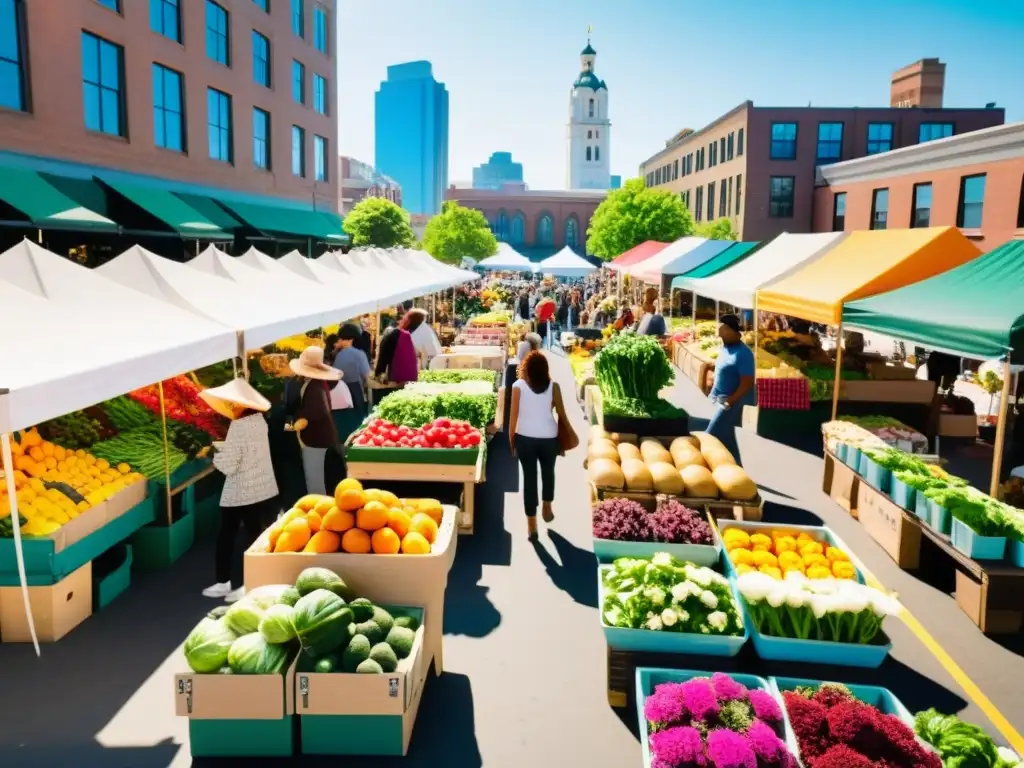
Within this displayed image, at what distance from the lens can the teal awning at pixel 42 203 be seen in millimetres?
14812

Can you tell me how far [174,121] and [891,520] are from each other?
23655 millimetres

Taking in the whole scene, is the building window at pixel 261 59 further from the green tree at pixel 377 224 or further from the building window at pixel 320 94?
the green tree at pixel 377 224

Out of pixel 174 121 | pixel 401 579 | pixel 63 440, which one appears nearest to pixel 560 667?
pixel 401 579

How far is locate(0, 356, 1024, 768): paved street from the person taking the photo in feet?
14.6

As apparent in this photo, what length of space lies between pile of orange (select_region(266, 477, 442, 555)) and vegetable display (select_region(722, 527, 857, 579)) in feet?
7.60

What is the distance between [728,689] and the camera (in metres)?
3.94

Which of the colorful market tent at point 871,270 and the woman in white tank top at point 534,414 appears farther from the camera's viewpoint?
the colorful market tent at point 871,270

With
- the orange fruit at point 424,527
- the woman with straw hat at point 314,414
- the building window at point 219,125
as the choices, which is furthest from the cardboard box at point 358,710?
the building window at point 219,125

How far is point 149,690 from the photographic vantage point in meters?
5.00

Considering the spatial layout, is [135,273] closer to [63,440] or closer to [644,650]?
[63,440]

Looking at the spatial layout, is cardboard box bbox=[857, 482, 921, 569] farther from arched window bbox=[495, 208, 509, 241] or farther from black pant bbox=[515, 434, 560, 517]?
arched window bbox=[495, 208, 509, 241]

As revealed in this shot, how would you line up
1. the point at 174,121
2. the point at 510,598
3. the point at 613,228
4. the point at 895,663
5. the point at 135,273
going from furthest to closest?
the point at 613,228 < the point at 174,121 < the point at 135,273 < the point at 510,598 < the point at 895,663

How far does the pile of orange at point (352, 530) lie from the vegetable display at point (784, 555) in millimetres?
2317

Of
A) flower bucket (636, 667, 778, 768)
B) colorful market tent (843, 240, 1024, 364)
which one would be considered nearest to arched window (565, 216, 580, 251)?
colorful market tent (843, 240, 1024, 364)
